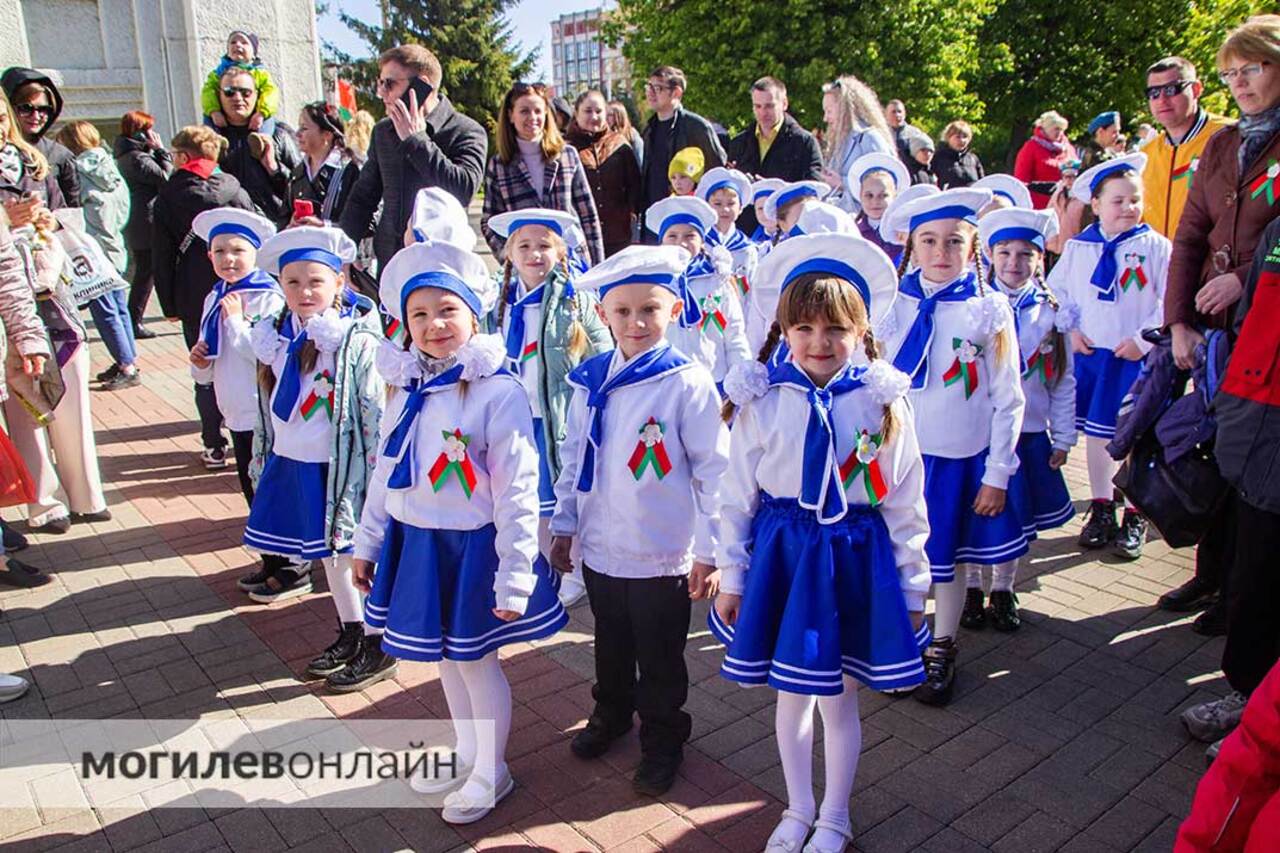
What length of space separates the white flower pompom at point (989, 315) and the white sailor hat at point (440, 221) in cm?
184

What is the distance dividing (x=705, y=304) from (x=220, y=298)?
7.97 ft

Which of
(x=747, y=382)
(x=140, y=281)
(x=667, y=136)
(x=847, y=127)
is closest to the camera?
(x=747, y=382)

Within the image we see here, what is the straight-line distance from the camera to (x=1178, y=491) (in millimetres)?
3762

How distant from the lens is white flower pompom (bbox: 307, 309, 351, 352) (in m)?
3.93

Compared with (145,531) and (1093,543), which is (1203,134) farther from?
(145,531)

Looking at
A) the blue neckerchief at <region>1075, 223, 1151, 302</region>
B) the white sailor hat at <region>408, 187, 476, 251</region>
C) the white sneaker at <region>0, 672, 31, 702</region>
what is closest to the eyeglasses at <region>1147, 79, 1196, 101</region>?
the blue neckerchief at <region>1075, 223, 1151, 302</region>

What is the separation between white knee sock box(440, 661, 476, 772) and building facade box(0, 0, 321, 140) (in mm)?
11004

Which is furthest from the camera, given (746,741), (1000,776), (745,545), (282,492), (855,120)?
(855,120)

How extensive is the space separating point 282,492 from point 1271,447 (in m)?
3.64

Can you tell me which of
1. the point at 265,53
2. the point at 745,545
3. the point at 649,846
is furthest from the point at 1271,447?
the point at 265,53

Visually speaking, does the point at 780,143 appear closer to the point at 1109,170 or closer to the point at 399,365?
the point at 1109,170

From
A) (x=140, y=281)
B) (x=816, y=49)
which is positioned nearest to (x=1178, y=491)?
(x=140, y=281)

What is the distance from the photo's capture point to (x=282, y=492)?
4.15m

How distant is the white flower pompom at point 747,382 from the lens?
2930mm
